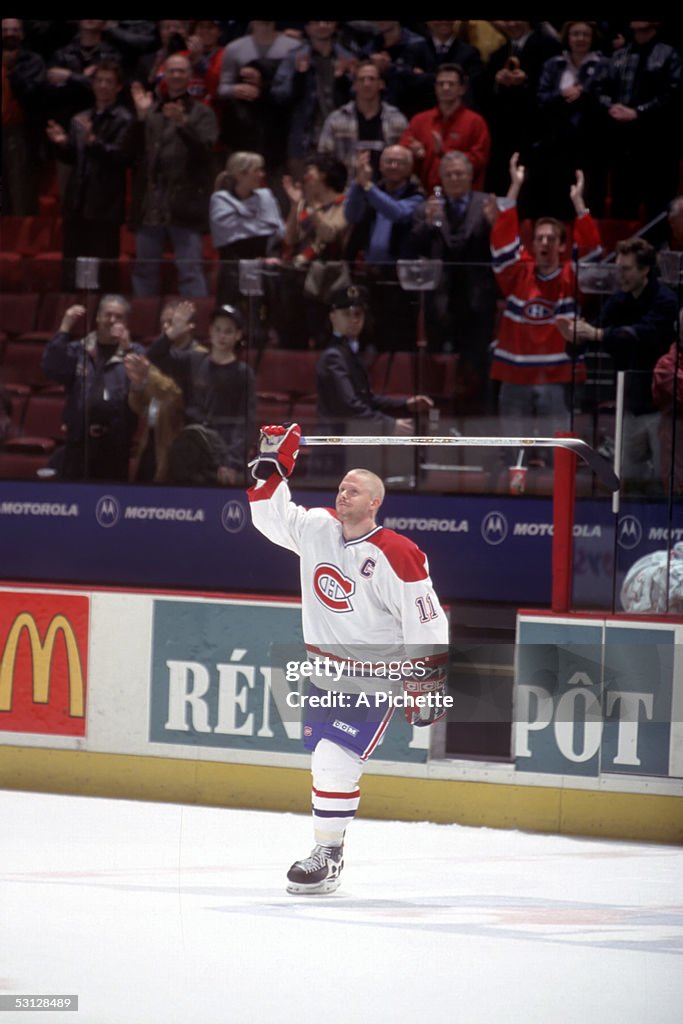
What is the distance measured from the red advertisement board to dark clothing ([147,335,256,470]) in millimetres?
1738

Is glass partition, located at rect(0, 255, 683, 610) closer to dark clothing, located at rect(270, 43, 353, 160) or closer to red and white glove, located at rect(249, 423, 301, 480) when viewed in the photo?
dark clothing, located at rect(270, 43, 353, 160)

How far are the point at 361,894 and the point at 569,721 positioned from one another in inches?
50.7

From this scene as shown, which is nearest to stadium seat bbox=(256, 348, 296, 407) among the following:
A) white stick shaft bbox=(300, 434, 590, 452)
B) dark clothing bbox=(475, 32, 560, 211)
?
dark clothing bbox=(475, 32, 560, 211)

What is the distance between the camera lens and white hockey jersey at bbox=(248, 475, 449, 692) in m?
4.50

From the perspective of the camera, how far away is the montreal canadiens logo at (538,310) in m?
7.06

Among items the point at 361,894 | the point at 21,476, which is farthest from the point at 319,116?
the point at 361,894

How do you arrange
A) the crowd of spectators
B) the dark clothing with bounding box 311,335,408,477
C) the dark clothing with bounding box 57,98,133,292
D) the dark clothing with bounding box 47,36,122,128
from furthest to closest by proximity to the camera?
1. the dark clothing with bounding box 47,36,122,128
2. the dark clothing with bounding box 57,98,133,292
3. the crowd of spectators
4. the dark clothing with bounding box 311,335,408,477

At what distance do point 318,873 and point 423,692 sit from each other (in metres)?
0.71

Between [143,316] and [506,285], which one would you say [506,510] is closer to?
[506,285]

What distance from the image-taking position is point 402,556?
178 inches

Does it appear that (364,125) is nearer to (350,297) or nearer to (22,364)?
(350,297)

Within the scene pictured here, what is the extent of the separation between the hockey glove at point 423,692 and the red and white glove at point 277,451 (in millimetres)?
830

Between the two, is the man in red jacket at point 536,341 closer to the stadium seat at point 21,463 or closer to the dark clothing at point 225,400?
the dark clothing at point 225,400

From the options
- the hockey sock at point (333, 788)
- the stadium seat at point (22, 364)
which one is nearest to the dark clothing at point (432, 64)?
the stadium seat at point (22, 364)
